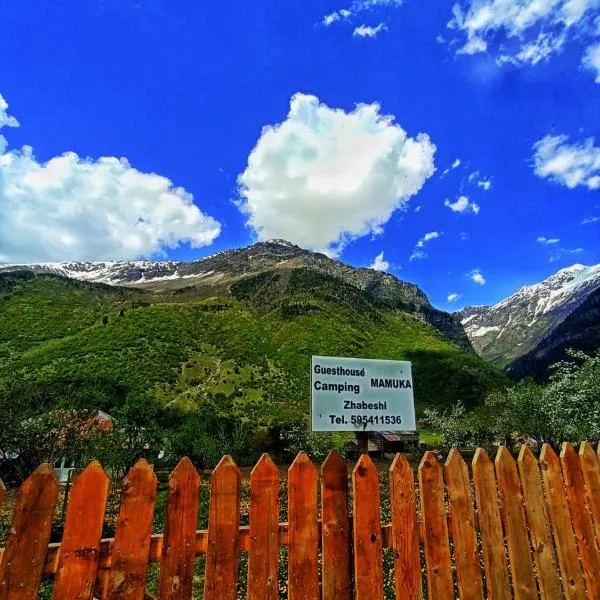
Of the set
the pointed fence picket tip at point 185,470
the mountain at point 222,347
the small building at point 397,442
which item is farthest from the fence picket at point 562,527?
the small building at point 397,442

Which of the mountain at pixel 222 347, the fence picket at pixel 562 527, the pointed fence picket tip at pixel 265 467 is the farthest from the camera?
the mountain at pixel 222 347

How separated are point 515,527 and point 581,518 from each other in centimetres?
79

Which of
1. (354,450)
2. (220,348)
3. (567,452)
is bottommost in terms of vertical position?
(567,452)

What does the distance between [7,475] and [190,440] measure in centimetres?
1923

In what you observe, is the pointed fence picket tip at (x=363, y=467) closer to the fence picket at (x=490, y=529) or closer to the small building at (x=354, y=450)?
the fence picket at (x=490, y=529)

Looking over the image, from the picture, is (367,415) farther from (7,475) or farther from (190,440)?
(190,440)

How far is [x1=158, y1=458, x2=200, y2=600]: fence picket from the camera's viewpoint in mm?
2596

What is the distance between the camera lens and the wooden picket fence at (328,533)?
8.12 feet

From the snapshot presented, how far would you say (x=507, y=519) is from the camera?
345 centimetres

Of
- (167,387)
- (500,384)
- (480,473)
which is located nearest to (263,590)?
(480,473)

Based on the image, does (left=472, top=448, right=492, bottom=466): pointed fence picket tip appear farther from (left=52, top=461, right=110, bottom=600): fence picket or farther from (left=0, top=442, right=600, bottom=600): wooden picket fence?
(left=52, top=461, right=110, bottom=600): fence picket

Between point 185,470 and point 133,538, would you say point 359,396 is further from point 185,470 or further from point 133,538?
point 133,538

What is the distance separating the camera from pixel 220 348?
115 metres

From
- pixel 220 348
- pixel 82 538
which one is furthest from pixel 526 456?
pixel 220 348
